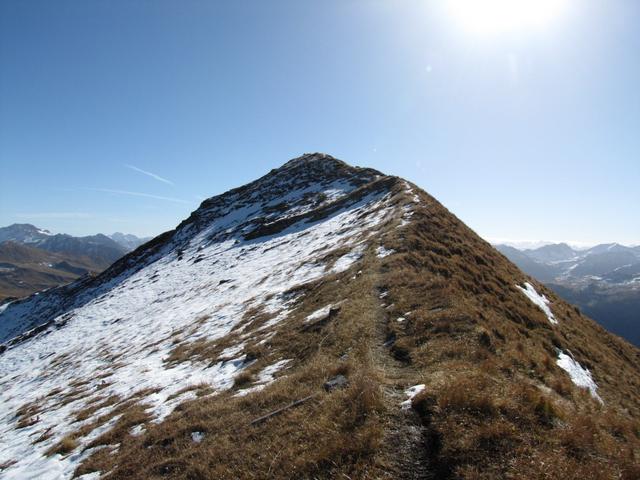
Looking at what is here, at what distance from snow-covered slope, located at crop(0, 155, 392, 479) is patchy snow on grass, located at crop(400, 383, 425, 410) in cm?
555

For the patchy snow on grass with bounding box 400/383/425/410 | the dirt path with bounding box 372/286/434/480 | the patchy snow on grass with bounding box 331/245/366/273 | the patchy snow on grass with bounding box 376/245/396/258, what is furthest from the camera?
the patchy snow on grass with bounding box 331/245/366/273

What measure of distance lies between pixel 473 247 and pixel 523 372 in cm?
1662

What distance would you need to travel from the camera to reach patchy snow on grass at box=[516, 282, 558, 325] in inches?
749

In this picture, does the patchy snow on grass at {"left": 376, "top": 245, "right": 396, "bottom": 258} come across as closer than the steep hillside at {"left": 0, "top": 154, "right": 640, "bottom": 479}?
No

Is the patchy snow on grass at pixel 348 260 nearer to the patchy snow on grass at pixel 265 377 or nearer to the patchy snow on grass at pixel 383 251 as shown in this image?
the patchy snow on grass at pixel 383 251

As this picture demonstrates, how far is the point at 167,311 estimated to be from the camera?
32719 mm

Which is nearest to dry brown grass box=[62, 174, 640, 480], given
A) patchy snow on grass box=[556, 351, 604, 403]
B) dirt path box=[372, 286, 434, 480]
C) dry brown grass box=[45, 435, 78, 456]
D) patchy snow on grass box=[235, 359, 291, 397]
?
dirt path box=[372, 286, 434, 480]

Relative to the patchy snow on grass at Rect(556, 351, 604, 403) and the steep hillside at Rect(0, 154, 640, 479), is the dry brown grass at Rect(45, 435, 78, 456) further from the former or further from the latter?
the patchy snow on grass at Rect(556, 351, 604, 403)

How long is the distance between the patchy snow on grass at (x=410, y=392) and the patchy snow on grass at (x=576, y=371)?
782 cm

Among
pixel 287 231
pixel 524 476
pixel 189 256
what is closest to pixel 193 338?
pixel 524 476

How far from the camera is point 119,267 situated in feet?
226

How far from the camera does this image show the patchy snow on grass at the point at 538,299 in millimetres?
19020

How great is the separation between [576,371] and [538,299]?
8.93 m

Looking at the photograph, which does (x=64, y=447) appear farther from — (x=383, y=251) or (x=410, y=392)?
(x=383, y=251)
